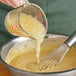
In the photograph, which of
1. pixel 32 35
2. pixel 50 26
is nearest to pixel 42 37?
pixel 32 35

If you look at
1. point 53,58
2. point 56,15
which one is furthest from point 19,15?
point 56,15

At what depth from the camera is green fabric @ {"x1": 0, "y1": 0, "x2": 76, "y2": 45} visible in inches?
47.1

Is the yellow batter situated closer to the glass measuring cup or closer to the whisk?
the whisk

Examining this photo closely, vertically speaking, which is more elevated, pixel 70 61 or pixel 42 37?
pixel 42 37

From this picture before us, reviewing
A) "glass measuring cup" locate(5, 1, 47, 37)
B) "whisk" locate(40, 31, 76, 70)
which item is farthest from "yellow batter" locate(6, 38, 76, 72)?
"glass measuring cup" locate(5, 1, 47, 37)

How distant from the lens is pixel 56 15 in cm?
127

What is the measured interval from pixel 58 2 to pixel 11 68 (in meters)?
0.60

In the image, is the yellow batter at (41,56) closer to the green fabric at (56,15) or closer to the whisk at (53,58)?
the whisk at (53,58)

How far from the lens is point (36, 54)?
1.10 meters

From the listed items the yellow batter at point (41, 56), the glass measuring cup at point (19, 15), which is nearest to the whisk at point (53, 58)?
the yellow batter at point (41, 56)

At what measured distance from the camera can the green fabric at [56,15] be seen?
120 cm

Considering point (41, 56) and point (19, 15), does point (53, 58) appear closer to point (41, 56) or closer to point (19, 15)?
point (41, 56)

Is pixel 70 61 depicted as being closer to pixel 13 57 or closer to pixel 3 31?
pixel 13 57

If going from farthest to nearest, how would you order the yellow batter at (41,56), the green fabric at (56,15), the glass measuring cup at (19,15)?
1. the green fabric at (56,15)
2. the yellow batter at (41,56)
3. the glass measuring cup at (19,15)
